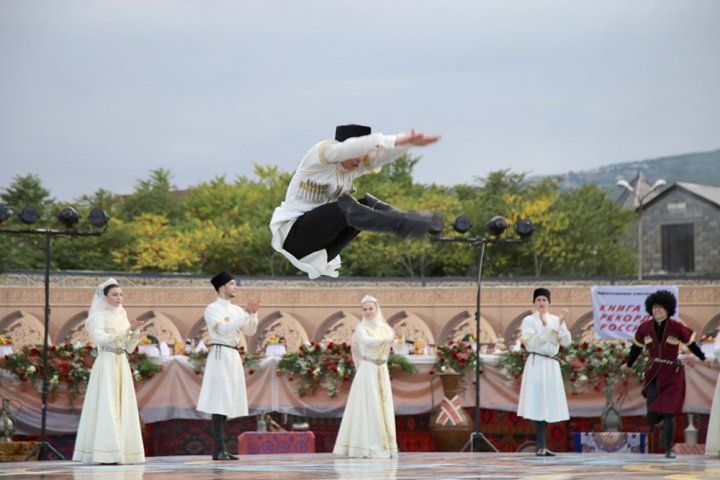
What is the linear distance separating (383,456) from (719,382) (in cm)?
328

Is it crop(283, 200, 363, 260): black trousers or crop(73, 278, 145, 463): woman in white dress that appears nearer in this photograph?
crop(283, 200, 363, 260): black trousers

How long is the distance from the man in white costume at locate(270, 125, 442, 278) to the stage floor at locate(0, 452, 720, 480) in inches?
67.7

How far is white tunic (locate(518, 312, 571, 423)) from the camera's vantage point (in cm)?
1157

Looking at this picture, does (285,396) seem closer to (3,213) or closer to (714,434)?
(3,213)

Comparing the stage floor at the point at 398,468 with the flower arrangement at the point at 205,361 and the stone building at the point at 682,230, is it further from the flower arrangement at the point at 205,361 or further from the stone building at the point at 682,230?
the stone building at the point at 682,230

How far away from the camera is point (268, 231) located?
35750 millimetres

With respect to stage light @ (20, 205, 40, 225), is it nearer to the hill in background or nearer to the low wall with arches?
the low wall with arches

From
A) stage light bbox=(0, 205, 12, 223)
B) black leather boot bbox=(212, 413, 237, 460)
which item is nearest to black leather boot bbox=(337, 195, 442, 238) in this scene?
black leather boot bbox=(212, 413, 237, 460)

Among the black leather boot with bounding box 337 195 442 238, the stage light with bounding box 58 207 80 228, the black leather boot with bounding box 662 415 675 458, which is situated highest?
the stage light with bounding box 58 207 80 228

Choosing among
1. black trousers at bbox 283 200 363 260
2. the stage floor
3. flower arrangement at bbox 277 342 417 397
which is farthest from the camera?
flower arrangement at bbox 277 342 417 397

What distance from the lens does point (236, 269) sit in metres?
36.9

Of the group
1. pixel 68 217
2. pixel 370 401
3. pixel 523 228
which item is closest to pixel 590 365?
pixel 523 228

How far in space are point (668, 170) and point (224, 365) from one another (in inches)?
2306

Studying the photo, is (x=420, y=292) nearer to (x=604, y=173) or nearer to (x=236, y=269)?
(x=236, y=269)
